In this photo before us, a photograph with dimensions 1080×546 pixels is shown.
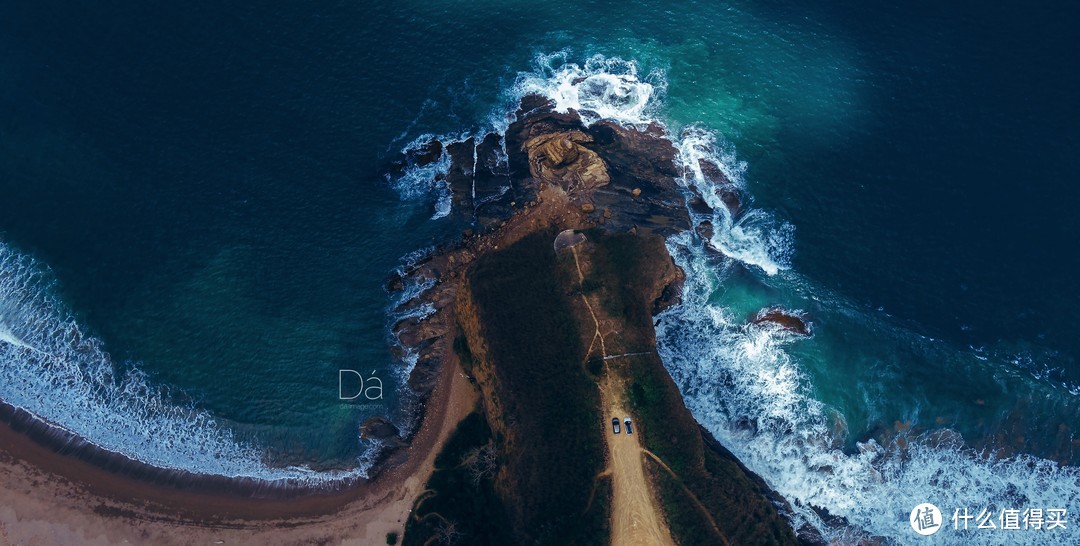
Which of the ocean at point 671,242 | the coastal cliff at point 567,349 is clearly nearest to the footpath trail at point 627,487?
the coastal cliff at point 567,349

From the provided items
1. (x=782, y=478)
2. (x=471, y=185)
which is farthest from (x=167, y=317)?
(x=782, y=478)
